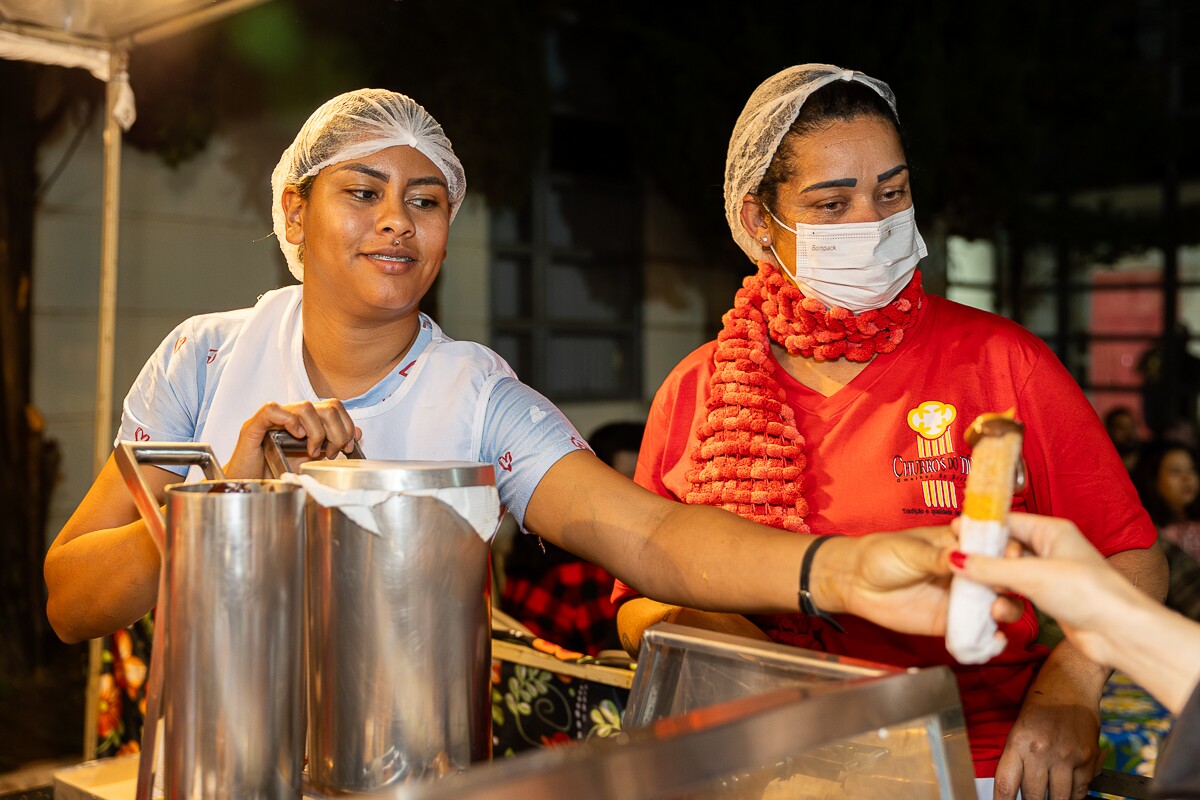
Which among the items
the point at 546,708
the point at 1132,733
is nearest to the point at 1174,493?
the point at 1132,733

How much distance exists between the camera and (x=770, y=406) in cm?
213

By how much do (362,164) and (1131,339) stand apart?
11518 millimetres

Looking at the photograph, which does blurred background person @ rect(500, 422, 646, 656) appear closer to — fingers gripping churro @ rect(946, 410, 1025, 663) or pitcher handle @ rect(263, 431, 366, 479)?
pitcher handle @ rect(263, 431, 366, 479)

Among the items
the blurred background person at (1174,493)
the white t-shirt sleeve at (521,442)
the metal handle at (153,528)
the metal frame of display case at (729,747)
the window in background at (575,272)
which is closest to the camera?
the metal frame of display case at (729,747)

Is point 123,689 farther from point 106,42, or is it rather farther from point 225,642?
point 225,642

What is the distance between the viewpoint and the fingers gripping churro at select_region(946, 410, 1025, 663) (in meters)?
1.08

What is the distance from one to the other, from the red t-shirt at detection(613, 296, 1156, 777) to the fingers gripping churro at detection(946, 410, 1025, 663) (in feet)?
2.53

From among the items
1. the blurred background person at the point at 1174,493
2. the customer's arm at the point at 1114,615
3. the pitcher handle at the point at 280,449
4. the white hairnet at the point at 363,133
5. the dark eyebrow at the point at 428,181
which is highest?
the white hairnet at the point at 363,133

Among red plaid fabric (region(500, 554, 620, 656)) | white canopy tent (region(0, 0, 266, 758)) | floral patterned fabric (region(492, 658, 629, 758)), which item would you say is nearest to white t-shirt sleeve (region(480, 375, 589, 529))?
floral patterned fabric (region(492, 658, 629, 758))

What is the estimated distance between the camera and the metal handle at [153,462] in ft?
3.95

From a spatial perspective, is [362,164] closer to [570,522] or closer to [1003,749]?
[570,522]

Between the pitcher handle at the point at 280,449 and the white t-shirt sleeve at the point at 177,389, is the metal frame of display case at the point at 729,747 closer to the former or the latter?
the pitcher handle at the point at 280,449

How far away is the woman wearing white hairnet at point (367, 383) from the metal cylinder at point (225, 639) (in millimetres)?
540

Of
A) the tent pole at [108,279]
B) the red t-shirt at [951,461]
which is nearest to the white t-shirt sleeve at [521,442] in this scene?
the red t-shirt at [951,461]
